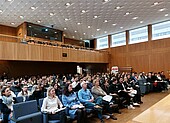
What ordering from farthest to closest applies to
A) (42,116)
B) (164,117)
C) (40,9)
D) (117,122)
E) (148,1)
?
1. (40,9)
2. (148,1)
3. (117,122)
4. (42,116)
5. (164,117)

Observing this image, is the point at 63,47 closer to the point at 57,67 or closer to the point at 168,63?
the point at 57,67

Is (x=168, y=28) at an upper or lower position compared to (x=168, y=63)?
upper

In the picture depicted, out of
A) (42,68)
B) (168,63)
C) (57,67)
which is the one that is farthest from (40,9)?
(168,63)

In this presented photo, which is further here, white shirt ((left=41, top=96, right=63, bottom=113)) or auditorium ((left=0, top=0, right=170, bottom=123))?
auditorium ((left=0, top=0, right=170, bottom=123))

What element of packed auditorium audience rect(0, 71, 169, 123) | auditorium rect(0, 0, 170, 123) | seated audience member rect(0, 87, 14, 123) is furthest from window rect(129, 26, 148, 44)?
seated audience member rect(0, 87, 14, 123)

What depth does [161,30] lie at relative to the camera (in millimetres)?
13508

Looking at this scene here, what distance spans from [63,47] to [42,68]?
3.45 meters

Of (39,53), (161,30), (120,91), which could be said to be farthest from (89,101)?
(161,30)

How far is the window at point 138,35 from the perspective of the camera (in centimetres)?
1454

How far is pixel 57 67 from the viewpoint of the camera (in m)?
15.9

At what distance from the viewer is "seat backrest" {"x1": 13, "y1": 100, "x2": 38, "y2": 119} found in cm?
334

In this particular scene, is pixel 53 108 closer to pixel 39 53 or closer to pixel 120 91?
pixel 120 91

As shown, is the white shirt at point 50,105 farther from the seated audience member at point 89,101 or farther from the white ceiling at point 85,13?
the white ceiling at point 85,13

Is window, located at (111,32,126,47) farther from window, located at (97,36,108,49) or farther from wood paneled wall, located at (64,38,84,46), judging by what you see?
wood paneled wall, located at (64,38,84,46)
